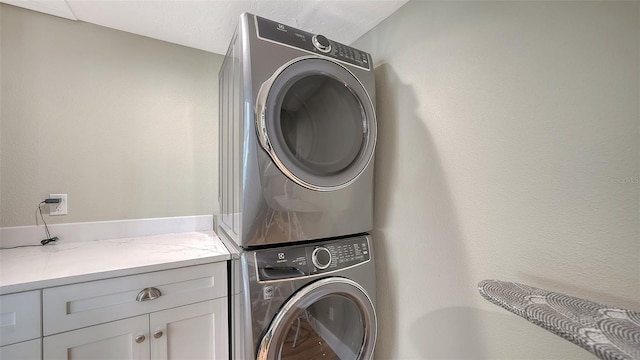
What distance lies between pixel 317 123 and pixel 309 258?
1.99 feet

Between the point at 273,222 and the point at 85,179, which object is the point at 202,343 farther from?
the point at 85,179

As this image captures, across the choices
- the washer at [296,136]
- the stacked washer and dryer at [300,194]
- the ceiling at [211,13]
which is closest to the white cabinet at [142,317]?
the stacked washer and dryer at [300,194]

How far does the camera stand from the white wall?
610mm

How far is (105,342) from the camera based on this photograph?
36.8 inches

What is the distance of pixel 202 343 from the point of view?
3.69 feet

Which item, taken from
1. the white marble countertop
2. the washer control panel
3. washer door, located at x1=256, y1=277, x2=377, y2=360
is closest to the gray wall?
the white marble countertop

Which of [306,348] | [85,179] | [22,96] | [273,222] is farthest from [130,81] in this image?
[306,348]

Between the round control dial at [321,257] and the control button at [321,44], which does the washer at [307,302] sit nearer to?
the round control dial at [321,257]

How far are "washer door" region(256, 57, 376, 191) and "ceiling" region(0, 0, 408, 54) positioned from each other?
425 millimetres

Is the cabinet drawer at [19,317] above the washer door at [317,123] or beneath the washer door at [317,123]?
beneath

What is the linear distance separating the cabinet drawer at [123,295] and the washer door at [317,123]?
2.22ft

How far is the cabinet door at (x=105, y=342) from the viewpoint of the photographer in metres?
0.86

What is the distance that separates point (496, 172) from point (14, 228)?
2.30 meters

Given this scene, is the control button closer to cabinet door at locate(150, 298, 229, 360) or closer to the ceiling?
the ceiling
